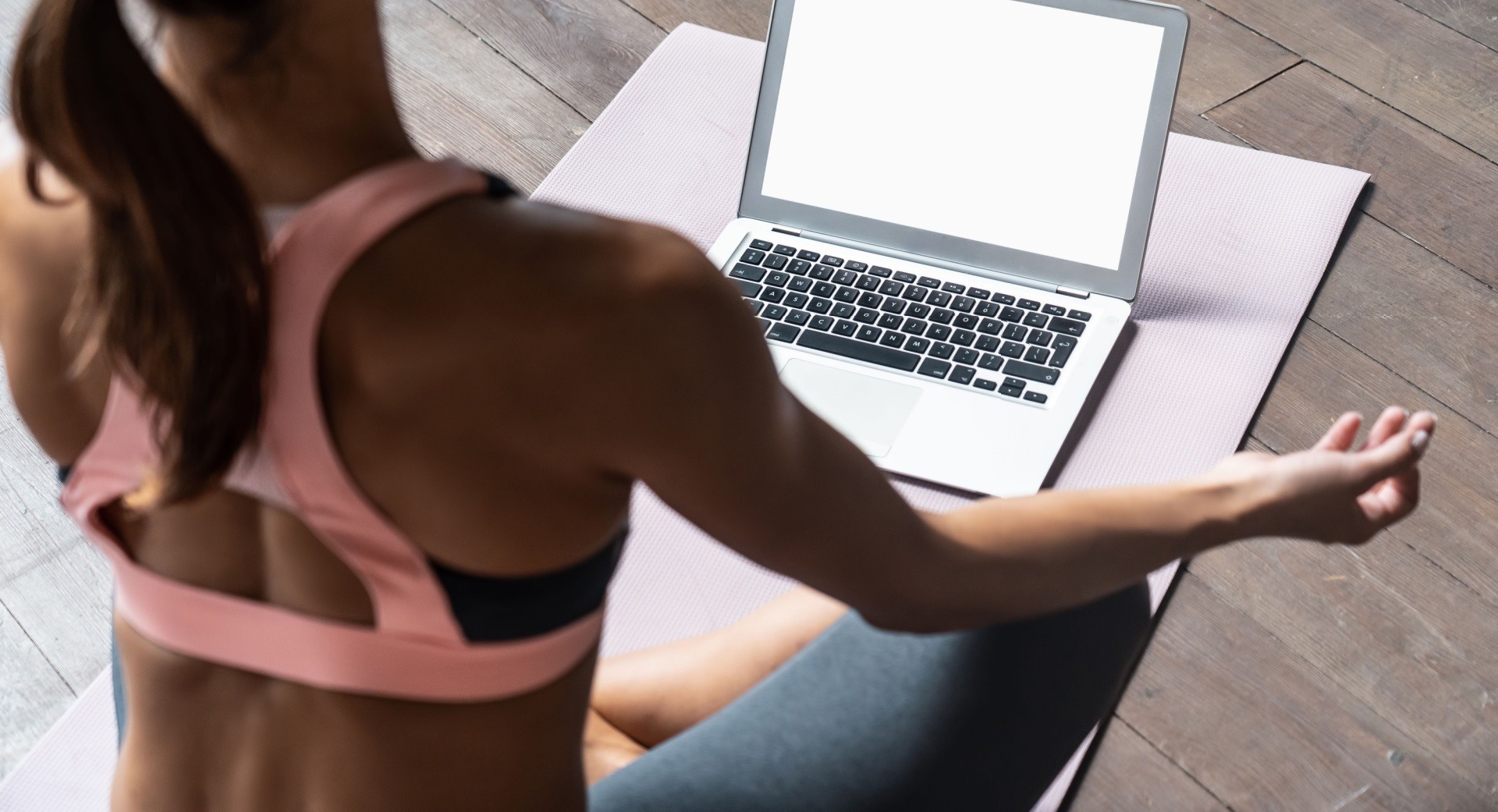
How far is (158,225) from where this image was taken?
0.55 m

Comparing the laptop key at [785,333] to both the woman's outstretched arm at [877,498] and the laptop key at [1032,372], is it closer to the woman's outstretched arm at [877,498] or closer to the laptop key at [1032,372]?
the laptop key at [1032,372]

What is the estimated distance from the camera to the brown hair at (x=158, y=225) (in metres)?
0.53

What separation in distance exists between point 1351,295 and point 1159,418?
364 mm

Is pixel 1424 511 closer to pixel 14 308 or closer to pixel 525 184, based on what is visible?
pixel 525 184

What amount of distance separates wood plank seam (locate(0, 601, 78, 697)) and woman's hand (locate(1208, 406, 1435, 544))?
1114mm

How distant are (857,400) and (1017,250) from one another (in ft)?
0.72

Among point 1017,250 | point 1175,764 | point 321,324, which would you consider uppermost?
point 321,324

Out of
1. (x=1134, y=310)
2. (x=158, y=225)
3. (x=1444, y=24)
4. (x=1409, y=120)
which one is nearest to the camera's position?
(x=158, y=225)

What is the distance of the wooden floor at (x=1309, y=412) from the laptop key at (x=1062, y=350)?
0.25 meters

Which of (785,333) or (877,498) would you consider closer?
(877,498)

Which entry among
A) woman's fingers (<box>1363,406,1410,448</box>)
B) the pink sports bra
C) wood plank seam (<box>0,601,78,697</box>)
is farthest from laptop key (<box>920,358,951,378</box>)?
wood plank seam (<box>0,601,78,697</box>)

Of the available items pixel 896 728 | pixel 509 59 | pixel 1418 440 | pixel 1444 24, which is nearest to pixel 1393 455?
pixel 1418 440

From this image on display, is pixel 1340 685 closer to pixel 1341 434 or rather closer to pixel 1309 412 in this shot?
pixel 1309 412

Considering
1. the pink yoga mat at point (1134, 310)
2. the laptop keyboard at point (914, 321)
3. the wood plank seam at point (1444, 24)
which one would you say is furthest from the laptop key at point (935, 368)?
the wood plank seam at point (1444, 24)
